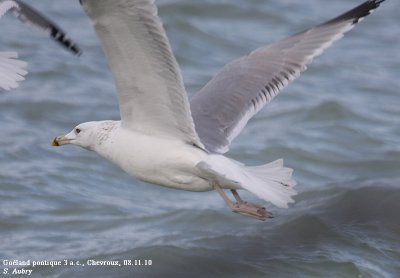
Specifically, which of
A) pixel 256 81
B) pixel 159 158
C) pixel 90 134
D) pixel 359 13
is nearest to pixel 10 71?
pixel 90 134

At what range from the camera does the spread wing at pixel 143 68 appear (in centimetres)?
488

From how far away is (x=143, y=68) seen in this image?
17.0 feet

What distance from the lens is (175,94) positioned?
5.36 metres

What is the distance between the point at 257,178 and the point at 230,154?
154 inches

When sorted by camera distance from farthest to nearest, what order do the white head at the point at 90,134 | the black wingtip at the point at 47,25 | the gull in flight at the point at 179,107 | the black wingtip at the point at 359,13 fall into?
the black wingtip at the point at 359,13 < the white head at the point at 90,134 < the black wingtip at the point at 47,25 < the gull in flight at the point at 179,107

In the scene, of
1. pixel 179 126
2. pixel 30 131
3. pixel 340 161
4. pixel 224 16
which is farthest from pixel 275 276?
pixel 224 16

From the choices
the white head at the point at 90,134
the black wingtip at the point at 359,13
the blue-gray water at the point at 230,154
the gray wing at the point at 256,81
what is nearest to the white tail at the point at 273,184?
the gray wing at the point at 256,81

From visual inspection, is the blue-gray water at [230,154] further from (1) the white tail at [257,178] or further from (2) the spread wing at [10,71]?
(2) the spread wing at [10,71]

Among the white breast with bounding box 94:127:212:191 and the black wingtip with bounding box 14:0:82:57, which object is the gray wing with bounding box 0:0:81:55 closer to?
the black wingtip with bounding box 14:0:82:57

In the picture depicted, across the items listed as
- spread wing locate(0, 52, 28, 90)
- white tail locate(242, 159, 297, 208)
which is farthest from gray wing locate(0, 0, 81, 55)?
white tail locate(242, 159, 297, 208)

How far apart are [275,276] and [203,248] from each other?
0.74 m

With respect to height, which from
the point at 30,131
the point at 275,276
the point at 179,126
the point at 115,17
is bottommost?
the point at 30,131

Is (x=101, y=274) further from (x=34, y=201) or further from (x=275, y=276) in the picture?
(x=34, y=201)

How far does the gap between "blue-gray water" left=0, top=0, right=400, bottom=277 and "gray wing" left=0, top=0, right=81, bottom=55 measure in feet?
5.51
